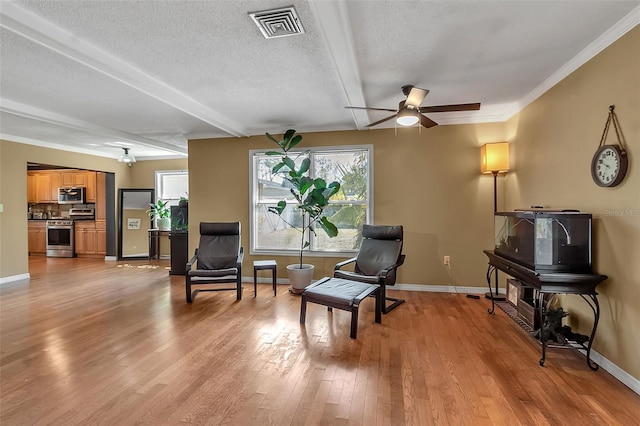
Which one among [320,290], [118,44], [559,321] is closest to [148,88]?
[118,44]

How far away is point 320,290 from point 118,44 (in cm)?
272

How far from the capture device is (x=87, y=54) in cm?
255

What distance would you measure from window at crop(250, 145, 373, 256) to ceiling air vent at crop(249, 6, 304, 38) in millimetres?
2758

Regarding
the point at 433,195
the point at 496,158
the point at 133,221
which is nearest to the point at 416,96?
the point at 496,158

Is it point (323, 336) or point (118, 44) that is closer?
Result: point (118, 44)

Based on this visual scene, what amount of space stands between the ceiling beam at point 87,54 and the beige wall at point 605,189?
382 centimetres

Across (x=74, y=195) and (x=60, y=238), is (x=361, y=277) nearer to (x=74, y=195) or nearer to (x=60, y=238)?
(x=74, y=195)

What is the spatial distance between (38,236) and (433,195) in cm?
947

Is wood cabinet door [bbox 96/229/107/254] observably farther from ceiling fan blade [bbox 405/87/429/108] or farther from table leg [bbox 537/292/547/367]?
table leg [bbox 537/292/547/367]

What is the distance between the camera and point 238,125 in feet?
16.0

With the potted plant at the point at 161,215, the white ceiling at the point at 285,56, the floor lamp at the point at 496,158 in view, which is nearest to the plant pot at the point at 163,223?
the potted plant at the point at 161,215

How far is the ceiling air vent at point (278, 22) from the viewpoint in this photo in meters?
2.07

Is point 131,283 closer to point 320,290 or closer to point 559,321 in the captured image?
point 320,290

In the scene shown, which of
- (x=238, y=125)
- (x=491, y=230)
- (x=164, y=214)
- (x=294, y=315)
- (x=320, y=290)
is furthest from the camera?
(x=164, y=214)
